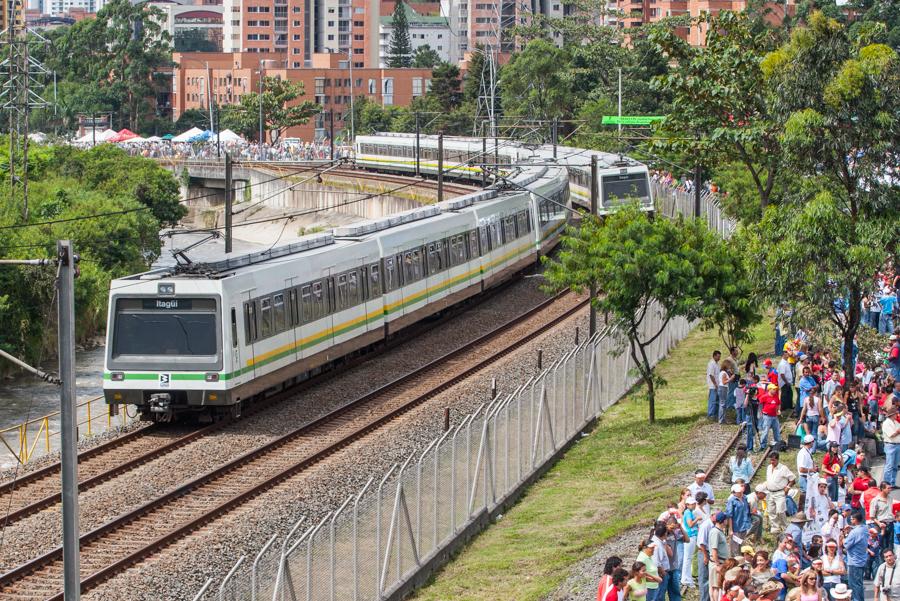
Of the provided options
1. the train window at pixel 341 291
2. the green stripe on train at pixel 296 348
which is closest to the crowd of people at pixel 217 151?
the green stripe on train at pixel 296 348

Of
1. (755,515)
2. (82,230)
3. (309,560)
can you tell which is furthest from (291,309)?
(82,230)

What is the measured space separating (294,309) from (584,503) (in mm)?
8609

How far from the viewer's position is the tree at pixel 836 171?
2348 cm

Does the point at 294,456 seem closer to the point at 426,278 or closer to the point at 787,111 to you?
the point at 787,111

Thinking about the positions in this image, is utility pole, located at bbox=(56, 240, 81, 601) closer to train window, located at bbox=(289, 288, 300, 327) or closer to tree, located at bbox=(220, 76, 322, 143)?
train window, located at bbox=(289, 288, 300, 327)

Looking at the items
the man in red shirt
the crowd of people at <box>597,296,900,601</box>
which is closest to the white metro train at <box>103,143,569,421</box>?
the crowd of people at <box>597,296,900,601</box>

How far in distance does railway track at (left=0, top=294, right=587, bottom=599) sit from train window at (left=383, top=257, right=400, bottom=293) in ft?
6.91

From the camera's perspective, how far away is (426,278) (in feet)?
128

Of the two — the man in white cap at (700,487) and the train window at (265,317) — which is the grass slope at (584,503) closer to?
the man in white cap at (700,487)

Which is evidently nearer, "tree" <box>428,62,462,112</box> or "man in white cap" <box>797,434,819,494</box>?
"man in white cap" <box>797,434,819,494</box>

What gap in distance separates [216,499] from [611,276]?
33.7ft

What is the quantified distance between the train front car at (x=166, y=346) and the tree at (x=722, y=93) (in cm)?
1354

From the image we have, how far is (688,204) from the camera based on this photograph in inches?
2399

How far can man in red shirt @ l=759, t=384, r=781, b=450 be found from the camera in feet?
79.6
